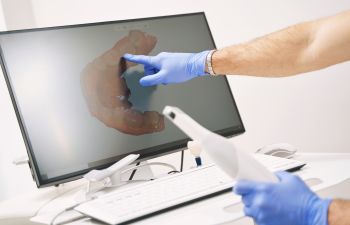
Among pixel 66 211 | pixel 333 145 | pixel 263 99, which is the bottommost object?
pixel 333 145

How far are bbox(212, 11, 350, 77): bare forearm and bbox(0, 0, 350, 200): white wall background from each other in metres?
0.51

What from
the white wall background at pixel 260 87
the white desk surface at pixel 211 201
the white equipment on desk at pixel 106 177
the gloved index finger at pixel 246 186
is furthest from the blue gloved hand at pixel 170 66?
the gloved index finger at pixel 246 186

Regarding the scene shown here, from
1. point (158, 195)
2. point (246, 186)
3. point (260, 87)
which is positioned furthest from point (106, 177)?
point (260, 87)

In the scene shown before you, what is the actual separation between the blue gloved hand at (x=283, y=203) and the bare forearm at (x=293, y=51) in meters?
0.51

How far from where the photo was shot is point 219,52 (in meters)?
1.40

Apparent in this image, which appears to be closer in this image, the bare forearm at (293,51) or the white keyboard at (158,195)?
the white keyboard at (158,195)

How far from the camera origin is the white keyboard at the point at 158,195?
93cm

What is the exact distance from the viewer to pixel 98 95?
1.28m

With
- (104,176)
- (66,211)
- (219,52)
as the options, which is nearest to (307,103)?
(219,52)

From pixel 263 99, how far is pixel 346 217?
3.60 ft

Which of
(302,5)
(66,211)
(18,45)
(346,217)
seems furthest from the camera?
(302,5)

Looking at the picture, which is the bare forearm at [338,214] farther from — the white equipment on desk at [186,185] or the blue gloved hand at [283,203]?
the white equipment on desk at [186,185]

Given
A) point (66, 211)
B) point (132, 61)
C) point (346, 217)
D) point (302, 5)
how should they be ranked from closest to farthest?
point (346, 217)
point (66, 211)
point (132, 61)
point (302, 5)

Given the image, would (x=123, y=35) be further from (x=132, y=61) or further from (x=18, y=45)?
(x=18, y=45)
